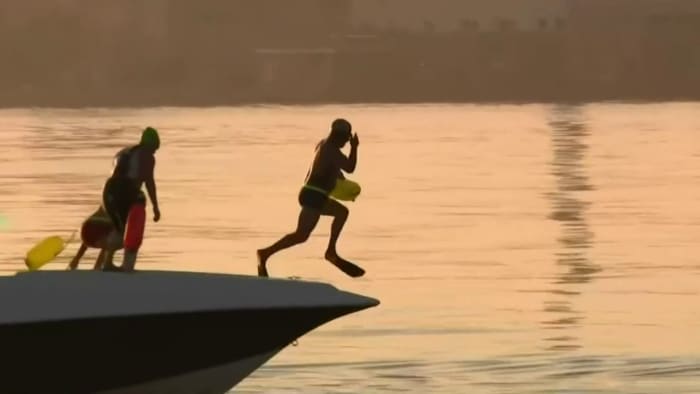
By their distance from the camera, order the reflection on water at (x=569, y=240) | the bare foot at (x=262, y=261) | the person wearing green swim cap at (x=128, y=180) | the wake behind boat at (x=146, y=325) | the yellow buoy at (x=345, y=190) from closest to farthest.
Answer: the wake behind boat at (x=146, y=325) → the person wearing green swim cap at (x=128, y=180) → the yellow buoy at (x=345, y=190) → the bare foot at (x=262, y=261) → the reflection on water at (x=569, y=240)

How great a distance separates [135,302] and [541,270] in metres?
19.1

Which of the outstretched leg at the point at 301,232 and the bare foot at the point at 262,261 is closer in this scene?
the outstretched leg at the point at 301,232

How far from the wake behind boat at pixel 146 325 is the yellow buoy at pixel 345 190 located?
1.60 metres

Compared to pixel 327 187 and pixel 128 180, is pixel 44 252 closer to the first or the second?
pixel 128 180

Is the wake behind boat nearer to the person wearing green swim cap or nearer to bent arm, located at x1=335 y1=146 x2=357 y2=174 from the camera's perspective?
the person wearing green swim cap

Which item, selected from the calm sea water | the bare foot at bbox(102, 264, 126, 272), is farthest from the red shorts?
the calm sea water

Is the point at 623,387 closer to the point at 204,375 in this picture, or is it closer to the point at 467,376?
the point at 467,376

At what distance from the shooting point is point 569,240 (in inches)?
1761

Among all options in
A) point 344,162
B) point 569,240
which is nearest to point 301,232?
point 344,162

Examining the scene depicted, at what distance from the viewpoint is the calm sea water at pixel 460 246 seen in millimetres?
24781

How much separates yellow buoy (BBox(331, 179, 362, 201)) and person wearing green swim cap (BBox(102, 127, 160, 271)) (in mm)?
2028

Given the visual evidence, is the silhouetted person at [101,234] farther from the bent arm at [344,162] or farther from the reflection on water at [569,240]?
the reflection on water at [569,240]

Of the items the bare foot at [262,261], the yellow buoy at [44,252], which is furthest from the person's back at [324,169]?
the yellow buoy at [44,252]

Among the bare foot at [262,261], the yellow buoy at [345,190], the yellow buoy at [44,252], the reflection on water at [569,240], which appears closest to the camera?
the yellow buoy at [44,252]
